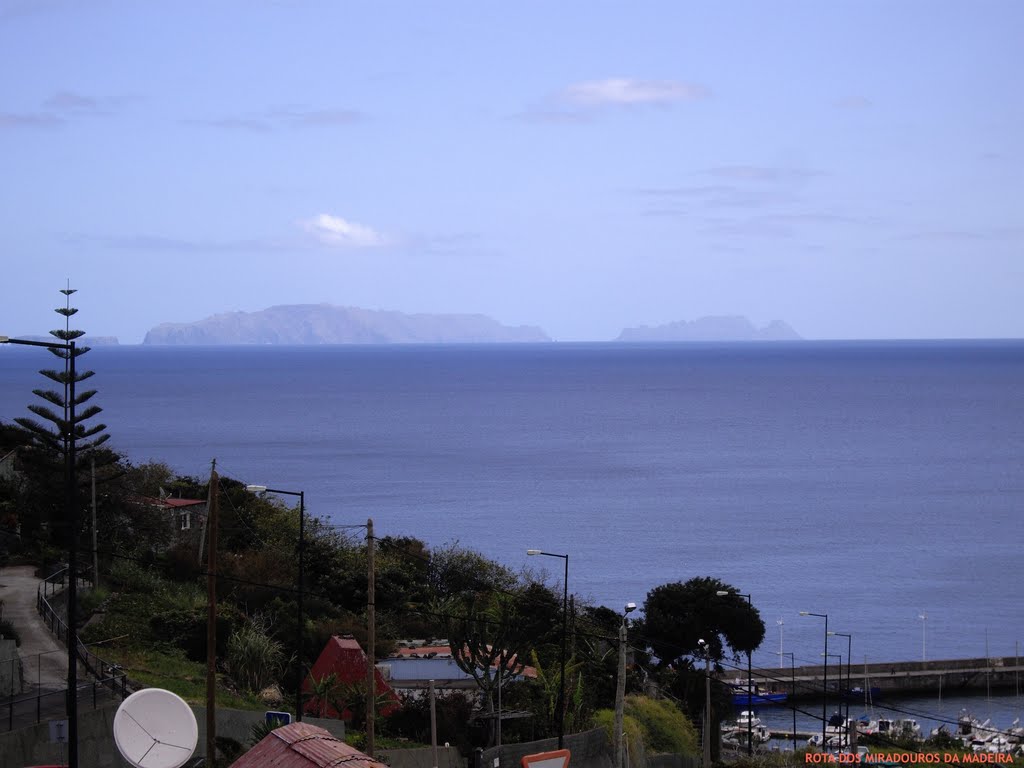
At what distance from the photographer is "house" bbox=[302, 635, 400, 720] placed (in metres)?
30.1

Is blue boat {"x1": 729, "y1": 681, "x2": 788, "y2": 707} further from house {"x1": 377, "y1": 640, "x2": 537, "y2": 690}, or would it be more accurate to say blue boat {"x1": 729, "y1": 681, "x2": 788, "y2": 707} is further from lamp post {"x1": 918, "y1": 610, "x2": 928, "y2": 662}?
house {"x1": 377, "y1": 640, "x2": 537, "y2": 690}

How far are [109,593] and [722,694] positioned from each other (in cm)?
2335

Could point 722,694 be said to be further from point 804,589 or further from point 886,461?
point 886,461

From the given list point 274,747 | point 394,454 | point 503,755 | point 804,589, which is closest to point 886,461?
point 394,454

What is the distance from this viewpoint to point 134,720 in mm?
18094

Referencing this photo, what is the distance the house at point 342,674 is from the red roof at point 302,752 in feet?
52.3

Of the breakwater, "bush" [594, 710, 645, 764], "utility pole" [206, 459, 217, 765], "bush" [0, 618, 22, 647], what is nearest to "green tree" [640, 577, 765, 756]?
the breakwater

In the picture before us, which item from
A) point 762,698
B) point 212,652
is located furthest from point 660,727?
point 762,698

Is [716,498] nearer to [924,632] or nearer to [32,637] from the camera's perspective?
[924,632]

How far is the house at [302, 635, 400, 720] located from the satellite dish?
37.3 feet

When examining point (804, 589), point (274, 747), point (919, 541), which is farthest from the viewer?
point (919, 541)

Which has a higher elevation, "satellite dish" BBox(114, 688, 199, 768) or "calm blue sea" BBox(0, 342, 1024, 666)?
"satellite dish" BBox(114, 688, 199, 768)

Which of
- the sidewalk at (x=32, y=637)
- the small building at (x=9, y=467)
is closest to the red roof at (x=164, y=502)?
the small building at (x=9, y=467)

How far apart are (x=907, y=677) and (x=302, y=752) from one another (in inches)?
2036
